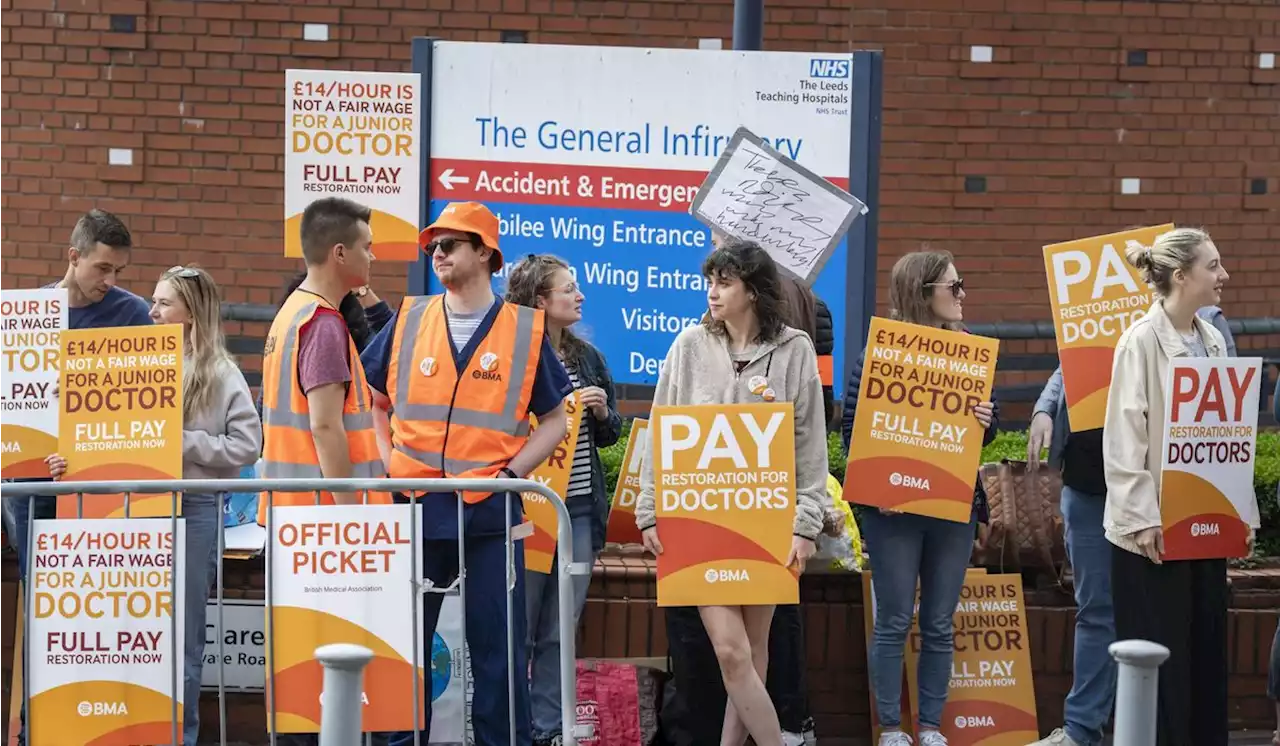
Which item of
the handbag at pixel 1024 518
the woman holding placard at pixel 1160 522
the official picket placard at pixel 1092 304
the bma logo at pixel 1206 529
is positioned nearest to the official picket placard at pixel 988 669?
the handbag at pixel 1024 518

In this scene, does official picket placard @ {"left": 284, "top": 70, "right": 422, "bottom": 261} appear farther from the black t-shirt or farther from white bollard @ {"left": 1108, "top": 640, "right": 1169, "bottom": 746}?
white bollard @ {"left": 1108, "top": 640, "right": 1169, "bottom": 746}

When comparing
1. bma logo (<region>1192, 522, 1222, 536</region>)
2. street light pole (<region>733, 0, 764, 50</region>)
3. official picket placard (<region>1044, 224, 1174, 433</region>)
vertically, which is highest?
street light pole (<region>733, 0, 764, 50</region>)

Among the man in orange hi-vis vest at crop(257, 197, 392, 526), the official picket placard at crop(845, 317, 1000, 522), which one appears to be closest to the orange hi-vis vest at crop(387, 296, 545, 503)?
the man in orange hi-vis vest at crop(257, 197, 392, 526)

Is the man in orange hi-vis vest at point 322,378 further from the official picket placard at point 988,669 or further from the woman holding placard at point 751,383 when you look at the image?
the official picket placard at point 988,669

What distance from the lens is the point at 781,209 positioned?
7.07 meters

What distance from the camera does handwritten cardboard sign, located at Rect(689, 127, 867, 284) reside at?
7027 mm

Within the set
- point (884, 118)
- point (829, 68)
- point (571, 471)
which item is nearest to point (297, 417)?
point (571, 471)

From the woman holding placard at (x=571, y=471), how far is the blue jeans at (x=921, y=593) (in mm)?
990

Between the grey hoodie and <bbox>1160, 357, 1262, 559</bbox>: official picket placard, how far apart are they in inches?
42.4

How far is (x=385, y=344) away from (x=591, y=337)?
222 cm

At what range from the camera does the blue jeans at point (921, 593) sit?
6355 millimetres

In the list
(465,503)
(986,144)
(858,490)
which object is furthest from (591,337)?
(986,144)

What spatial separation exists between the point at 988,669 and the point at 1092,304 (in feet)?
4.58

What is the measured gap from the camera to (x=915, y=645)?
6.64 meters
